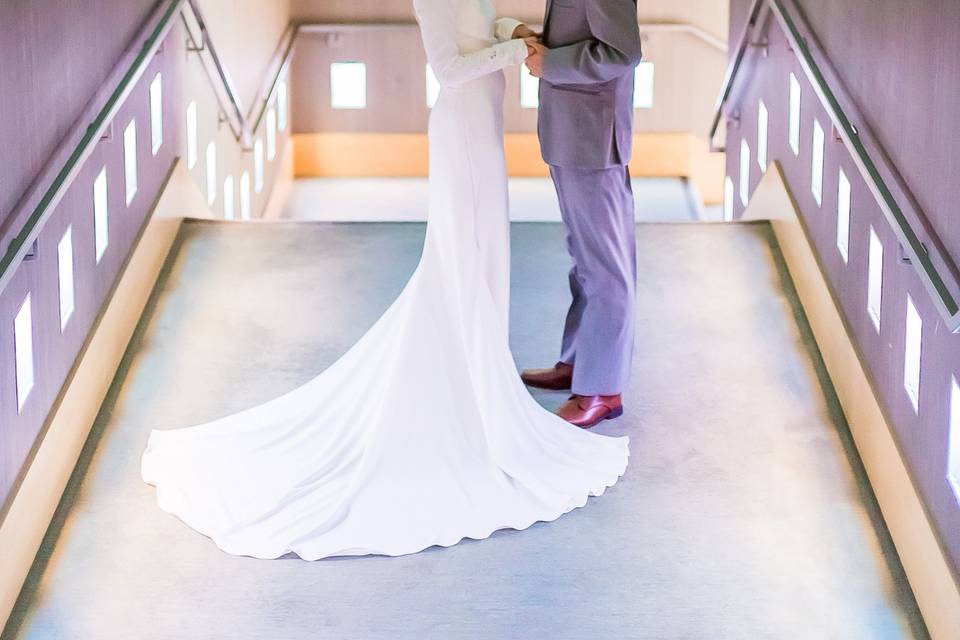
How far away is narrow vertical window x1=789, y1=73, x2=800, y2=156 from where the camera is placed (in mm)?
6035

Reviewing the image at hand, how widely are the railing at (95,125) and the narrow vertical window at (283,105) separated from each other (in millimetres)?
2519

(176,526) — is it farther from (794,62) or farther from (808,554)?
(794,62)

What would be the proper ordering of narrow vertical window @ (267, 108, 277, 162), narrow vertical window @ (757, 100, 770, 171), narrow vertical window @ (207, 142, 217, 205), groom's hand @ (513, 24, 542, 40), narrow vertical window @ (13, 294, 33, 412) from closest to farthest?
narrow vertical window @ (13, 294, 33, 412), groom's hand @ (513, 24, 542, 40), narrow vertical window @ (757, 100, 770, 171), narrow vertical window @ (207, 142, 217, 205), narrow vertical window @ (267, 108, 277, 162)

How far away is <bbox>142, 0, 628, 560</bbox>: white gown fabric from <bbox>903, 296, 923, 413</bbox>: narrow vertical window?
2.98 feet

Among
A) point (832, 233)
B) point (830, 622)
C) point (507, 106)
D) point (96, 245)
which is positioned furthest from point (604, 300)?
point (507, 106)

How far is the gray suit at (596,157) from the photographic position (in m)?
4.54

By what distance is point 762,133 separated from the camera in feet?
22.4

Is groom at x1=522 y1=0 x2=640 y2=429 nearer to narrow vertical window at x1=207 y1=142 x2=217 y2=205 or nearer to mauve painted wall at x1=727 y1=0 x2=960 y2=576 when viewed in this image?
mauve painted wall at x1=727 y1=0 x2=960 y2=576

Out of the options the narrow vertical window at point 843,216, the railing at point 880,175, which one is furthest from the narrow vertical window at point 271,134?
the narrow vertical window at point 843,216

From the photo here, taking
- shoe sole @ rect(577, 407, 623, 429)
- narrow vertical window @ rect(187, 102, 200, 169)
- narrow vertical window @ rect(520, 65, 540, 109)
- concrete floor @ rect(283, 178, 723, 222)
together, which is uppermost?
narrow vertical window @ rect(187, 102, 200, 169)

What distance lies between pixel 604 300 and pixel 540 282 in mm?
1179

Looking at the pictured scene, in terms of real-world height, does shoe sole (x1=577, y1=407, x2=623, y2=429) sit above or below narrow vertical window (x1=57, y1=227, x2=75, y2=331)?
below

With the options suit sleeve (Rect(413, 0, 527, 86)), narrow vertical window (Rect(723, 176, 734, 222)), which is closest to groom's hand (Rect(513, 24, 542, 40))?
suit sleeve (Rect(413, 0, 527, 86))

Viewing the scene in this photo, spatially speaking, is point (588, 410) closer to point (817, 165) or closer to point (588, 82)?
point (588, 82)
